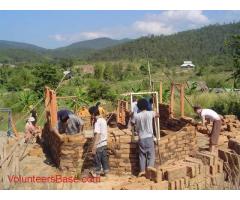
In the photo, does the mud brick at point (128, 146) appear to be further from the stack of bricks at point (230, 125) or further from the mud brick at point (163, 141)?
the stack of bricks at point (230, 125)

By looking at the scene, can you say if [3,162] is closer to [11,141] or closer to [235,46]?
[11,141]

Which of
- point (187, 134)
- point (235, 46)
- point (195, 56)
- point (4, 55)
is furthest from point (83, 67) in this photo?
point (4, 55)

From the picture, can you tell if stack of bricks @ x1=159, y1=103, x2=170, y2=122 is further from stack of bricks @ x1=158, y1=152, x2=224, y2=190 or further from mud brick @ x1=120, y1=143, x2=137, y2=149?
stack of bricks @ x1=158, y1=152, x2=224, y2=190

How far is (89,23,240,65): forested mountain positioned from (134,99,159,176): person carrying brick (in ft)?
195

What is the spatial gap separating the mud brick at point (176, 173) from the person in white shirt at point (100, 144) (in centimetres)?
149

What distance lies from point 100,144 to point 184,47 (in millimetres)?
81964

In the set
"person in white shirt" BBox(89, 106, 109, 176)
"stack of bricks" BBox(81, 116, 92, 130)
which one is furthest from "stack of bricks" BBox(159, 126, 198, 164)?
"stack of bricks" BBox(81, 116, 92, 130)

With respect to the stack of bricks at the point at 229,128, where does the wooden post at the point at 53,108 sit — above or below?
above

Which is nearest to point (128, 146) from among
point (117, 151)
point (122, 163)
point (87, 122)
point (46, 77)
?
point (117, 151)

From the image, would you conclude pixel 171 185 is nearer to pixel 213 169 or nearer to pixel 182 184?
pixel 182 184

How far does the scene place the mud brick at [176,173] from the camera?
6582mm

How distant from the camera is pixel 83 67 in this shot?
7231 centimetres

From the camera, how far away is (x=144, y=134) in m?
Answer: 7.47

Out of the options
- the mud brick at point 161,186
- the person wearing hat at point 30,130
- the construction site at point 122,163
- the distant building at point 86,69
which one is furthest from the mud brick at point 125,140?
the distant building at point 86,69
